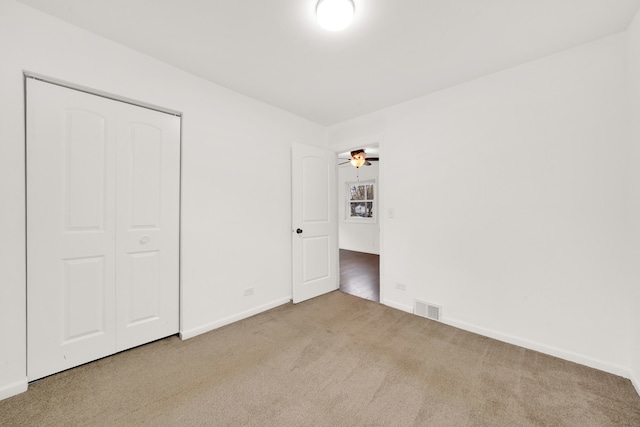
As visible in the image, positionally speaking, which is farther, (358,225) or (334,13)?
(358,225)

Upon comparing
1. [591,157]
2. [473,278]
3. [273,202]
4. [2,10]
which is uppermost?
[2,10]

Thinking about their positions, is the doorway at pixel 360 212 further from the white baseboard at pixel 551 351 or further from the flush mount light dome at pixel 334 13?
the flush mount light dome at pixel 334 13

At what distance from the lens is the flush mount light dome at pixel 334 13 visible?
4.97ft

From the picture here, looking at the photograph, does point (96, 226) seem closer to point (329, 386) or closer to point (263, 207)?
point (263, 207)

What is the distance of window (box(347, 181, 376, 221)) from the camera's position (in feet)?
23.2

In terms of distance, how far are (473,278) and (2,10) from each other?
4134 mm

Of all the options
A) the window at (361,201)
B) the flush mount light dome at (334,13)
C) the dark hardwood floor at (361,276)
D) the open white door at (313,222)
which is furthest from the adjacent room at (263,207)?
the window at (361,201)

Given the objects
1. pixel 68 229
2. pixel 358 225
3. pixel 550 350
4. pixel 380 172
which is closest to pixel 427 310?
pixel 550 350

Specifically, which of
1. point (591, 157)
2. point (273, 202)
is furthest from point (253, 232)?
point (591, 157)

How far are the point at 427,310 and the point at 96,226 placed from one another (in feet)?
10.6

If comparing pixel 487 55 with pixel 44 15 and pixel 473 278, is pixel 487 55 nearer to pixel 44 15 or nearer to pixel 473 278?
pixel 473 278

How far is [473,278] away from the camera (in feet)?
8.01

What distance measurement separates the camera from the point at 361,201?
287 inches

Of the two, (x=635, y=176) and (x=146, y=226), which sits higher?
(x=635, y=176)
